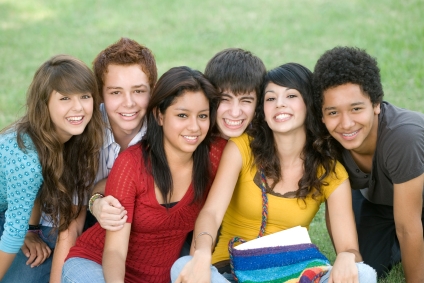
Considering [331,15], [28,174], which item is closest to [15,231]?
[28,174]

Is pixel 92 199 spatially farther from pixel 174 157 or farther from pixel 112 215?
pixel 174 157

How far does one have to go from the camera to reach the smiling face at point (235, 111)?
3.65m

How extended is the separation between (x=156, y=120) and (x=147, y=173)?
1.04 feet

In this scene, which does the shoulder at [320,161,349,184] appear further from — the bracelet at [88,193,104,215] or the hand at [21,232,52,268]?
the hand at [21,232,52,268]

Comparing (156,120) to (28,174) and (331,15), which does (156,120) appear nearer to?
(28,174)

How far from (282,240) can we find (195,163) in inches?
26.0

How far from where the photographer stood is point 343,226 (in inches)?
136

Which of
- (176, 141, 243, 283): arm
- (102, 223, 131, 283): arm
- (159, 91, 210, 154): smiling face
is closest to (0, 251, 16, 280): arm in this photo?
(102, 223, 131, 283): arm

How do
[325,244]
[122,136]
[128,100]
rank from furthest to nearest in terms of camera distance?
1. [325,244]
2. [122,136]
3. [128,100]

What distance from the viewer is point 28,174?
11.2ft

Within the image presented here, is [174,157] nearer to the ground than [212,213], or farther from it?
farther from it

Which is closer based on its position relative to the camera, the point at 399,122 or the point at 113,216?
the point at 113,216

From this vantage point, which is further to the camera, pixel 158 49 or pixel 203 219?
pixel 158 49

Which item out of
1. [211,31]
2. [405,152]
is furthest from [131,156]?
[211,31]
